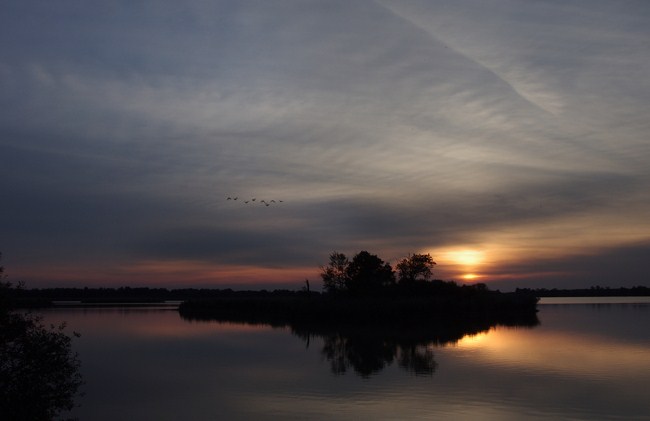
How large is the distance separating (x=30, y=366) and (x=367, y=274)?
5845cm

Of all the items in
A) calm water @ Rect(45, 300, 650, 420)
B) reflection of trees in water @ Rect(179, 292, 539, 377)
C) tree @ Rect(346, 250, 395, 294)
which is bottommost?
calm water @ Rect(45, 300, 650, 420)

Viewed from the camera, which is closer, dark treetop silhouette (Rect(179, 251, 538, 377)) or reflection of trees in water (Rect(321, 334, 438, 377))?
reflection of trees in water (Rect(321, 334, 438, 377))

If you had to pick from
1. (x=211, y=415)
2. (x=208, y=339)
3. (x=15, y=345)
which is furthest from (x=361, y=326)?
(x=15, y=345)

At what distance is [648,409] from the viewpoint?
58.8 feet

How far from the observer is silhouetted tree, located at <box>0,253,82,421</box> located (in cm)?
1218

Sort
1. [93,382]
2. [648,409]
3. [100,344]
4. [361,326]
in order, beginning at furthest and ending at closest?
[361,326], [100,344], [93,382], [648,409]

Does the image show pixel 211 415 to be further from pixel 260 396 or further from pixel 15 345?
pixel 15 345

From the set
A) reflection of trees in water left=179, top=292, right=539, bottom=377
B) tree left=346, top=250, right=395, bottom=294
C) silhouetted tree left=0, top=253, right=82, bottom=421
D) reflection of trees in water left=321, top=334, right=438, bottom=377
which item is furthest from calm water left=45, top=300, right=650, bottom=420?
tree left=346, top=250, right=395, bottom=294

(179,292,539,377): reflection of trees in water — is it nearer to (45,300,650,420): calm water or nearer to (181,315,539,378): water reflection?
(181,315,539,378): water reflection

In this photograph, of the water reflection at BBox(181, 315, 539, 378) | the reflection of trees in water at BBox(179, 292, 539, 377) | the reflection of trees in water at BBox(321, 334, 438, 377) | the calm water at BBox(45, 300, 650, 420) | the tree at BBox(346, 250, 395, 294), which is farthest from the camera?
the tree at BBox(346, 250, 395, 294)

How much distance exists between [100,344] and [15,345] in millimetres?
27417

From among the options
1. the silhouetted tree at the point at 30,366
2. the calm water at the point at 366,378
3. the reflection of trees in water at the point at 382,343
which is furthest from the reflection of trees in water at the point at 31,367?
the reflection of trees in water at the point at 382,343

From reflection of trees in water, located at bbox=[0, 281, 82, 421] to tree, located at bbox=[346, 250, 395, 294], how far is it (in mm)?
56892

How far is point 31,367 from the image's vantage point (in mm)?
12609
